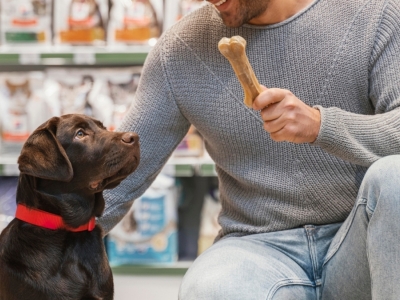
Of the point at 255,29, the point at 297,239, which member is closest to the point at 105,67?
the point at 255,29

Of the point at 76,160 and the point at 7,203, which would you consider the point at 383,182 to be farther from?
the point at 7,203

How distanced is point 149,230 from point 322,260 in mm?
1116

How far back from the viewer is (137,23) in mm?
2354

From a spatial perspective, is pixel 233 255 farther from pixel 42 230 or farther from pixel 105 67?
pixel 105 67

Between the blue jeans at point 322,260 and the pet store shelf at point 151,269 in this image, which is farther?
the pet store shelf at point 151,269

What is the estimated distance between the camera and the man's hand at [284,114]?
118 cm

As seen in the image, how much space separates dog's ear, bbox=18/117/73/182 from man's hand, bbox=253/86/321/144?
0.38 metres

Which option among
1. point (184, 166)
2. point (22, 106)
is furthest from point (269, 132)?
point (22, 106)

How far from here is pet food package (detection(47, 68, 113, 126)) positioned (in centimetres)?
240

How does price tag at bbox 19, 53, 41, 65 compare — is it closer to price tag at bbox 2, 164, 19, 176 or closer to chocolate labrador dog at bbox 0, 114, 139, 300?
price tag at bbox 2, 164, 19, 176

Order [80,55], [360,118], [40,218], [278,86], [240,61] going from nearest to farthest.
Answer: [240,61] → [40,218] → [360,118] → [278,86] → [80,55]

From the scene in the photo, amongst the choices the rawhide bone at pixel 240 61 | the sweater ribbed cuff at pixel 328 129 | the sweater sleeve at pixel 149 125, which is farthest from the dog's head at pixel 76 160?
the sweater ribbed cuff at pixel 328 129

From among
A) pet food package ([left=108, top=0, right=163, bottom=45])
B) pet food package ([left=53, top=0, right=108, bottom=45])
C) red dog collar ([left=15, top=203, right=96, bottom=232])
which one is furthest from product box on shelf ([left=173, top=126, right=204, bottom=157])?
red dog collar ([left=15, top=203, right=96, bottom=232])

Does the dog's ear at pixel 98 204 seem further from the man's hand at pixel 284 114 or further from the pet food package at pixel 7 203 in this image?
the pet food package at pixel 7 203
